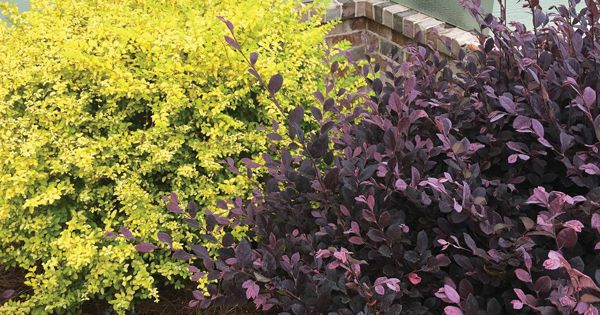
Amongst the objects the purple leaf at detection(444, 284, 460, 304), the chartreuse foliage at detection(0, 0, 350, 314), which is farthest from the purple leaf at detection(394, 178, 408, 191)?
the chartreuse foliage at detection(0, 0, 350, 314)

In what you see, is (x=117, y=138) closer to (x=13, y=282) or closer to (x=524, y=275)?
(x=13, y=282)

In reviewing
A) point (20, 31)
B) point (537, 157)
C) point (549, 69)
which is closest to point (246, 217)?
point (537, 157)

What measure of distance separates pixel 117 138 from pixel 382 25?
8.54 feet

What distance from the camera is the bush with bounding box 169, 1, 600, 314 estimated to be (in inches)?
56.0

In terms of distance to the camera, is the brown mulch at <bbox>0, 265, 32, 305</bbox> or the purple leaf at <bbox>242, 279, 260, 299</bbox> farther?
the brown mulch at <bbox>0, 265, 32, 305</bbox>

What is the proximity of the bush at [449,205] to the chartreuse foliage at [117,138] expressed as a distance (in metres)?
0.62

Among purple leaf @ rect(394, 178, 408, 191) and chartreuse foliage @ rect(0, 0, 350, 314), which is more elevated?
purple leaf @ rect(394, 178, 408, 191)

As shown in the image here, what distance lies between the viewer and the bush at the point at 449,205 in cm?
142

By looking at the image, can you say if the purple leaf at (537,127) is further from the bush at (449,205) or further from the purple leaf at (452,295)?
the purple leaf at (452,295)

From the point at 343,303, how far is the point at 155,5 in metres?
2.01

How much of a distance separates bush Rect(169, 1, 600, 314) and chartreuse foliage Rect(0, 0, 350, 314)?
0.62 metres

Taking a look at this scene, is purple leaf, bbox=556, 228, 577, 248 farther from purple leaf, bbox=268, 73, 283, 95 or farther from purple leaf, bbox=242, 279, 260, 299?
purple leaf, bbox=268, 73, 283, 95

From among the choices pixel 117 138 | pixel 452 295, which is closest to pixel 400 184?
pixel 452 295

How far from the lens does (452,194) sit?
154 centimetres
